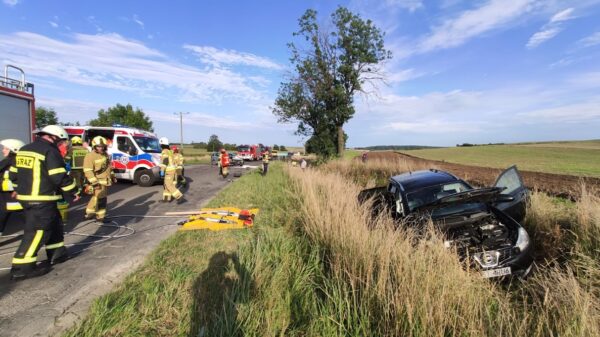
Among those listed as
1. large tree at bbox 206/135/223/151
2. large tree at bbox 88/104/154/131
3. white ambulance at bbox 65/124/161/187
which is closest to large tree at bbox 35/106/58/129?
large tree at bbox 88/104/154/131

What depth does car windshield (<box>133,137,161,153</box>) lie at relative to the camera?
13477mm

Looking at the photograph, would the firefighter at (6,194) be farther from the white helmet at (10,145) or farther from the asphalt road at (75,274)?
the asphalt road at (75,274)

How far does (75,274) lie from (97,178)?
3530 mm

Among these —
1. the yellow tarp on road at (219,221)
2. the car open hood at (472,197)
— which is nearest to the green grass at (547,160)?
the car open hood at (472,197)

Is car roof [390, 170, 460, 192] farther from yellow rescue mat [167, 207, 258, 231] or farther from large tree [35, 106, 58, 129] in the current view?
large tree [35, 106, 58, 129]

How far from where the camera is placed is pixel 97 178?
22.9 feet

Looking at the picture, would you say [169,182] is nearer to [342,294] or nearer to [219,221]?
[219,221]

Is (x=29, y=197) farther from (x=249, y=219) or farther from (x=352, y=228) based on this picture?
(x=352, y=228)

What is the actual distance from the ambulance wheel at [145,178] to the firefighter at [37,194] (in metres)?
9.07

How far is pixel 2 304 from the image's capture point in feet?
10.7

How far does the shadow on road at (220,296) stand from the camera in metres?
2.70

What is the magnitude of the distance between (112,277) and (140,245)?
4.64 feet

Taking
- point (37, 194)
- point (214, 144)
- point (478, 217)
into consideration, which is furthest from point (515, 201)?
point (214, 144)

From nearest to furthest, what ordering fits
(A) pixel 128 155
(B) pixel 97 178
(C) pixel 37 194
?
1. (C) pixel 37 194
2. (B) pixel 97 178
3. (A) pixel 128 155
